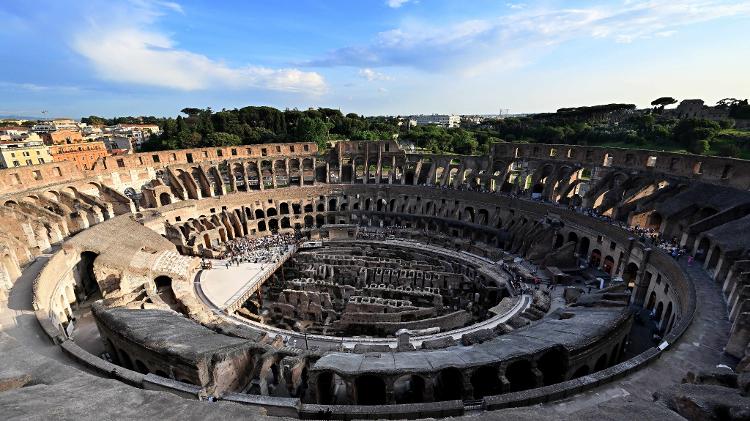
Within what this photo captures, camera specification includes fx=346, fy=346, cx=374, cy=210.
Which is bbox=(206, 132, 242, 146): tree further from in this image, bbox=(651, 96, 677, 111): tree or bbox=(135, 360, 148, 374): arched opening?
bbox=(651, 96, 677, 111): tree

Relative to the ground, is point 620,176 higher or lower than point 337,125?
lower

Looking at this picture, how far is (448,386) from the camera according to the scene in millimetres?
12812

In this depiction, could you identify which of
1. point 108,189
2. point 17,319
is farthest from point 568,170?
point 108,189

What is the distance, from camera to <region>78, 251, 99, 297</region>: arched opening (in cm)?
2301

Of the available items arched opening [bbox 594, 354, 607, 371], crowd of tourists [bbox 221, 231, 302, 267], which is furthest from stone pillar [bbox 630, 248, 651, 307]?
crowd of tourists [bbox 221, 231, 302, 267]

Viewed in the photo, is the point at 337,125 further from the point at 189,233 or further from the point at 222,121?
the point at 189,233

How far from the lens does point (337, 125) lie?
76.5 metres

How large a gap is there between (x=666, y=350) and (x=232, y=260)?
2771cm

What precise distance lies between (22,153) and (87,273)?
159 feet

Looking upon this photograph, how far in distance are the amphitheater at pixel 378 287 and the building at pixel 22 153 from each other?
3642 centimetres

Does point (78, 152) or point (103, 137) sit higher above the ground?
point (103, 137)

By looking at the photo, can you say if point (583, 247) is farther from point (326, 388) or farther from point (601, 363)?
point (326, 388)

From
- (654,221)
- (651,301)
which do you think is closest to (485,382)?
(651,301)

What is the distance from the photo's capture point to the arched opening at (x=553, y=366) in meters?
12.8
